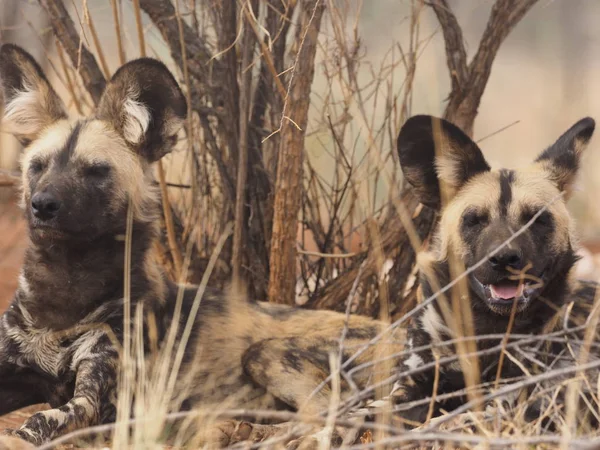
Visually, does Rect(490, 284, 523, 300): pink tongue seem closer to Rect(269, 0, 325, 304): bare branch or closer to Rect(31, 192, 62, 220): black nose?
Rect(269, 0, 325, 304): bare branch

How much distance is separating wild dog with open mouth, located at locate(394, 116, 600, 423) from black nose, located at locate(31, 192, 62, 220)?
136 cm

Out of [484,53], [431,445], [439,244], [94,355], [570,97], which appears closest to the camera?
[431,445]

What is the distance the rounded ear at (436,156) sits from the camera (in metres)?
3.72

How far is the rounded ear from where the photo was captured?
3719 mm

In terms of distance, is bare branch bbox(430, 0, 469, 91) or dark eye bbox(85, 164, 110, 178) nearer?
dark eye bbox(85, 164, 110, 178)

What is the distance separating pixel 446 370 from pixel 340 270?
1.55m

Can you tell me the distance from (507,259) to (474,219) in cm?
39

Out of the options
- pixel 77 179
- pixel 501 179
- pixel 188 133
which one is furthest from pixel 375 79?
pixel 77 179

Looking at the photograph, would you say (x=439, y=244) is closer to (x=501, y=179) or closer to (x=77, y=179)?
(x=501, y=179)

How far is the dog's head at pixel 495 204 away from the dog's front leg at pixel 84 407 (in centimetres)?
134

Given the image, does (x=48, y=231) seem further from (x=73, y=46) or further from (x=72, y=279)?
(x=73, y=46)

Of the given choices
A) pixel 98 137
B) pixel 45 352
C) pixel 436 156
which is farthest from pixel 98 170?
pixel 436 156

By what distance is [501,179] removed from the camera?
367 cm

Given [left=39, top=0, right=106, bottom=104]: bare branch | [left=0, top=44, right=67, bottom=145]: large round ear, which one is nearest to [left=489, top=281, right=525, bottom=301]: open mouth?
[left=0, top=44, right=67, bottom=145]: large round ear
